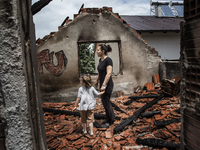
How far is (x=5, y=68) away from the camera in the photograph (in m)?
1.30

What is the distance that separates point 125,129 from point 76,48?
372cm

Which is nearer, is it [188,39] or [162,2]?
[188,39]

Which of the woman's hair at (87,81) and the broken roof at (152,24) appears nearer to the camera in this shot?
the woman's hair at (87,81)

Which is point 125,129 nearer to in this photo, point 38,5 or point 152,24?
point 38,5

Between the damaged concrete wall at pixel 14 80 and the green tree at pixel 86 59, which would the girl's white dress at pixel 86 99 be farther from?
the green tree at pixel 86 59

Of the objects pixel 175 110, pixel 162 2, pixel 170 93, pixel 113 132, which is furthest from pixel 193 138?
pixel 162 2

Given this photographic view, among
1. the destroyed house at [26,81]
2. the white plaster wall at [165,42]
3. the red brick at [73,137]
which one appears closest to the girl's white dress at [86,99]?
the red brick at [73,137]

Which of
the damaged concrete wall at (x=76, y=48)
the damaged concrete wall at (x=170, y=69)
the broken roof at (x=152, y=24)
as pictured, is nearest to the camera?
the damaged concrete wall at (x=76, y=48)

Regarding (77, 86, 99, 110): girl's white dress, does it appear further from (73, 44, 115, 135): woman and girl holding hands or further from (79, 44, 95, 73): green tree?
(79, 44, 95, 73): green tree

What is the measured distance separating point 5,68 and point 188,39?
6.73ft

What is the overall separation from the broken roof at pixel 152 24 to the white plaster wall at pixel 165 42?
0.58 meters

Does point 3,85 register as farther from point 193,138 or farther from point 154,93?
point 154,93

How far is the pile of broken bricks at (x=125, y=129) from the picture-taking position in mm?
3256

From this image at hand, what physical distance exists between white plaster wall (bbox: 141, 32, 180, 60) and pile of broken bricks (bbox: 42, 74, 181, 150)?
812cm
